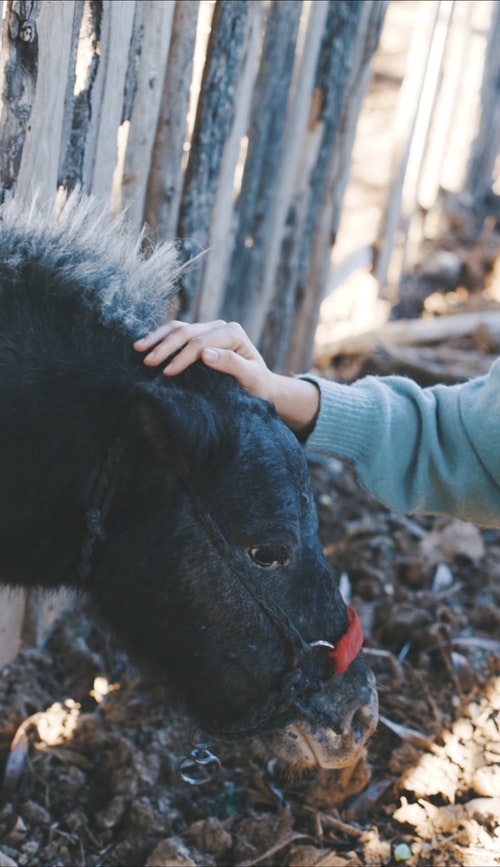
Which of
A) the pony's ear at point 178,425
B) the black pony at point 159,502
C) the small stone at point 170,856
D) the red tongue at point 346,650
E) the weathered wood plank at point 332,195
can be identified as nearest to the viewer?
the pony's ear at point 178,425

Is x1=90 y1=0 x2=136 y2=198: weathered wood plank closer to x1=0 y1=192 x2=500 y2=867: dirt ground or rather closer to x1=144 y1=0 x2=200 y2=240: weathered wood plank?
x1=144 y1=0 x2=200 y2=240: weathered wood plank

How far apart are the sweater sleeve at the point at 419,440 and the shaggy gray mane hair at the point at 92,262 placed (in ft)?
2.20

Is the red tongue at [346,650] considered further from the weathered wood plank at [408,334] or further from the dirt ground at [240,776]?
the weathered wood plank at [408,334]

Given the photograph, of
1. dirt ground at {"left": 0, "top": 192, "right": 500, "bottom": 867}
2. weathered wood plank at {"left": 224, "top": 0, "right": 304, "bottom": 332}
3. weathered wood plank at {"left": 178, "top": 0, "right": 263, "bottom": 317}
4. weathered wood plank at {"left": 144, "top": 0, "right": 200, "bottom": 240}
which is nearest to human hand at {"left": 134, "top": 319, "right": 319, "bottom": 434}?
dirt ground at {"left": 0, "top": 192, "right": 500, "bottom": 867}

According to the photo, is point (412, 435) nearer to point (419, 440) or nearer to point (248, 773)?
point (419, 440)

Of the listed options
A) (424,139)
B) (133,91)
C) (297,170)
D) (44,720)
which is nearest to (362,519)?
(297,170)

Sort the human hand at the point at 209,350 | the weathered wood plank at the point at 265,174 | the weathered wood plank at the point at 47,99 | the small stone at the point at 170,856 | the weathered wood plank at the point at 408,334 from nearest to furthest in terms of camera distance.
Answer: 1. the human hand at the point at 209,350
2. the weathered wood plank at the point at 47,99
3. the small stone at the point at 170,856
4. the weathered wood plank at the point at 265,174
5. the weathered wood plank at the point at 408,334

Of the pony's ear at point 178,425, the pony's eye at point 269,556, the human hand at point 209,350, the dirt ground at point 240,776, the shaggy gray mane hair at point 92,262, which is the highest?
the shaggy gray mane hair at point 92,262

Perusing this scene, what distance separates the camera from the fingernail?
231 centimetres

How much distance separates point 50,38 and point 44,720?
2.17 metres

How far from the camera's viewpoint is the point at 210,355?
2.32 metres

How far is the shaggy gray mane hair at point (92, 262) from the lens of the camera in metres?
2.33

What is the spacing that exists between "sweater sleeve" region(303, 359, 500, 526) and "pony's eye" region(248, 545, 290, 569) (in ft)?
2.06

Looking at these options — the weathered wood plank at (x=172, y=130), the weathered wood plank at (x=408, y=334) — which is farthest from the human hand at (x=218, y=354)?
the weathered wood plank at (x=408, y=334)
